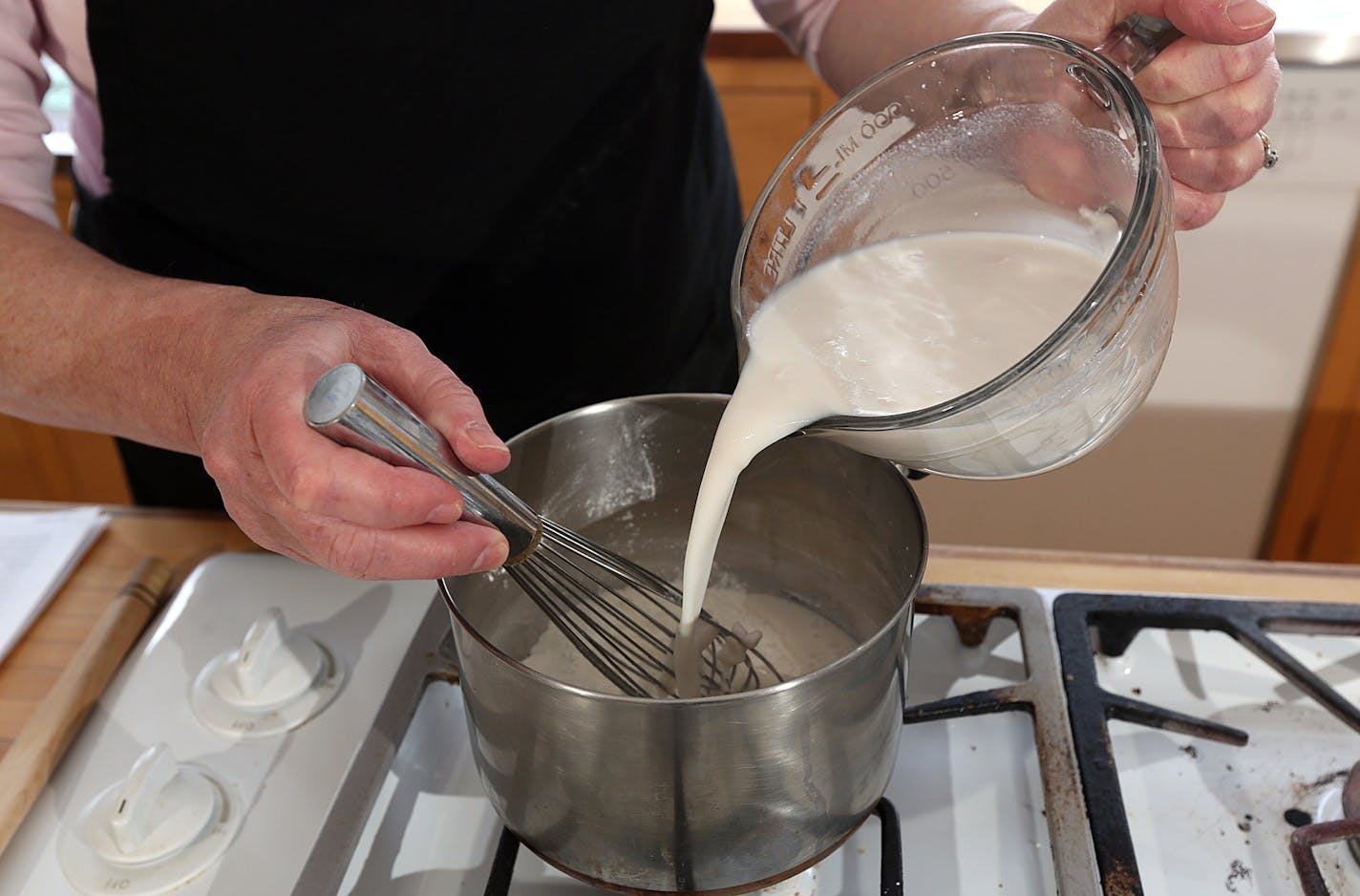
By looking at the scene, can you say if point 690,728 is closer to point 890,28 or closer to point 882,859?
point 882,859

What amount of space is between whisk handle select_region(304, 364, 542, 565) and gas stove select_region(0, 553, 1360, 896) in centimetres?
17

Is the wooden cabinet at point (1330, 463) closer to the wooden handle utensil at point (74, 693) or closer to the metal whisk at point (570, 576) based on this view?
the metal whisk at point (570, 576)

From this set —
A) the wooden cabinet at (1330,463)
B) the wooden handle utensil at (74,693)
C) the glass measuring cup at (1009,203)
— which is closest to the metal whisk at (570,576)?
the glass measuring cup at (1009,203)

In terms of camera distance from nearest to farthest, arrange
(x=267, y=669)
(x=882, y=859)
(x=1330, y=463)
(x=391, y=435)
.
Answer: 1. (x=391, y=435)
2. (x=882, y=859)
3. (x=267, y=669)
4. (x=1330, y=463)

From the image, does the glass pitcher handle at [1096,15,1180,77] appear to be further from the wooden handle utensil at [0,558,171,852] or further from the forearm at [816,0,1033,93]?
the wooden handle utensil at [0,558,171,852]

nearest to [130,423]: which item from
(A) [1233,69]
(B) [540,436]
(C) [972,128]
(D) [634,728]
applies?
(B) [540,436]

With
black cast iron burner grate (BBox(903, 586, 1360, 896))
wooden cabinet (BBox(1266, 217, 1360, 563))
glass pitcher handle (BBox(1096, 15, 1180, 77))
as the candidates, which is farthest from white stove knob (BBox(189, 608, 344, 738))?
wooden cabinet (BBox(1266, 217, 1360, 563))

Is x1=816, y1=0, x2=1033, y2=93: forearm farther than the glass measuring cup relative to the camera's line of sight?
Yes

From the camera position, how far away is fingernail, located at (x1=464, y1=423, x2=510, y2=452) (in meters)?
0.43

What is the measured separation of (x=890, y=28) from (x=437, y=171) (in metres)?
0.30

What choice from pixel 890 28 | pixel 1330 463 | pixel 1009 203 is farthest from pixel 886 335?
pixel 1330 463

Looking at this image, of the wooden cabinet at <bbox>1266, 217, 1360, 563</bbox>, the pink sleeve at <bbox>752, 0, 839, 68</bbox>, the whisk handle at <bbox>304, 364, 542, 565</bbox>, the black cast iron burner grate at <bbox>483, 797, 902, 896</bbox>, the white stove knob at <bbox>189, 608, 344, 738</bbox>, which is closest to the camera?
the whisk handle at <bbox>304, 364, 542, 565</bbox>

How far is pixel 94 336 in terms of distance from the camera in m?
0.58

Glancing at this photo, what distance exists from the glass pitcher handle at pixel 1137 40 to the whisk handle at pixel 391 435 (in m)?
0.32
